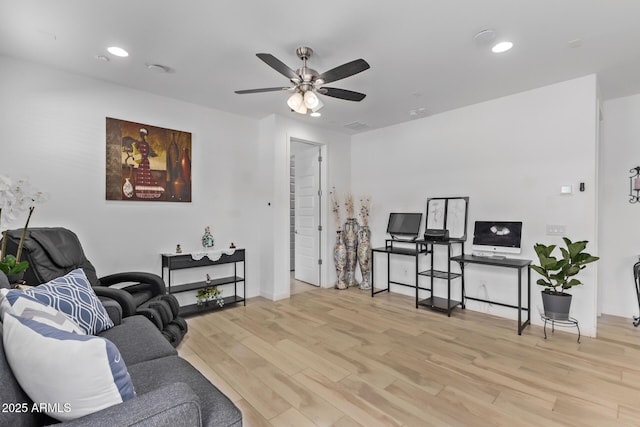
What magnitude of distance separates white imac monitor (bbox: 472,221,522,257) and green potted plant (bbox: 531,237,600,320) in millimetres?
436

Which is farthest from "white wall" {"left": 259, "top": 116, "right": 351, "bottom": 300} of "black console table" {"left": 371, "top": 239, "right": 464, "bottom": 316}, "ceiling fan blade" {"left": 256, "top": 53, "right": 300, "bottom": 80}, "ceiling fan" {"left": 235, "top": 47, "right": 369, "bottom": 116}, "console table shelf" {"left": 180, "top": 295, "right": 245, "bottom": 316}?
"ceiling fan blade" {"left": 256, "top": 53, "right": 300, "bottom": 80}

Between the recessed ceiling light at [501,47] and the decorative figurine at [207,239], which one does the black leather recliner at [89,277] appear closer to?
the decorative figurine at [207,239]

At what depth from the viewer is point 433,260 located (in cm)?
438

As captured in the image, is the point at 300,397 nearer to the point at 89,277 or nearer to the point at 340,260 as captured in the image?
the point at 89,277

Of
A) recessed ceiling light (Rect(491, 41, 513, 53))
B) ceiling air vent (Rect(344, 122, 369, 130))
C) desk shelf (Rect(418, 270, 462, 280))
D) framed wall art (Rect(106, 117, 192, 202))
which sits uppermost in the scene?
recessed ceiling light (Rect(491, 41, 513, 53))

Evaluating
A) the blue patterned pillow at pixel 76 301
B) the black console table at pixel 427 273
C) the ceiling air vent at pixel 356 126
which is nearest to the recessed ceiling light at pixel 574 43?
the black console table at pixel 427 273

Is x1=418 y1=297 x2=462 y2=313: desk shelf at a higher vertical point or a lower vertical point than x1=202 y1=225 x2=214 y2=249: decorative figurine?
lower

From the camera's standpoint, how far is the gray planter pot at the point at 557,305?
10.1 feet

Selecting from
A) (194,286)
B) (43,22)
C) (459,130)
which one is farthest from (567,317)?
(43,22)

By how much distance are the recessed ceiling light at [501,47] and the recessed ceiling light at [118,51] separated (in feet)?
10.9

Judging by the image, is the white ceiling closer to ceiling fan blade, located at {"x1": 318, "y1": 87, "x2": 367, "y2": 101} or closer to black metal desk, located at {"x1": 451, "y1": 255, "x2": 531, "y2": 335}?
ceiling fan blade, located at {"x1": 318, "y1": 87, "x2": 367, "y2": 101}

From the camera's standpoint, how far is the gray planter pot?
121 inches

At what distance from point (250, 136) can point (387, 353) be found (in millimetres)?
3563

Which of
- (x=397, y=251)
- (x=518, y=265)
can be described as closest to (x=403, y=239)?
(x=397, y=251)
